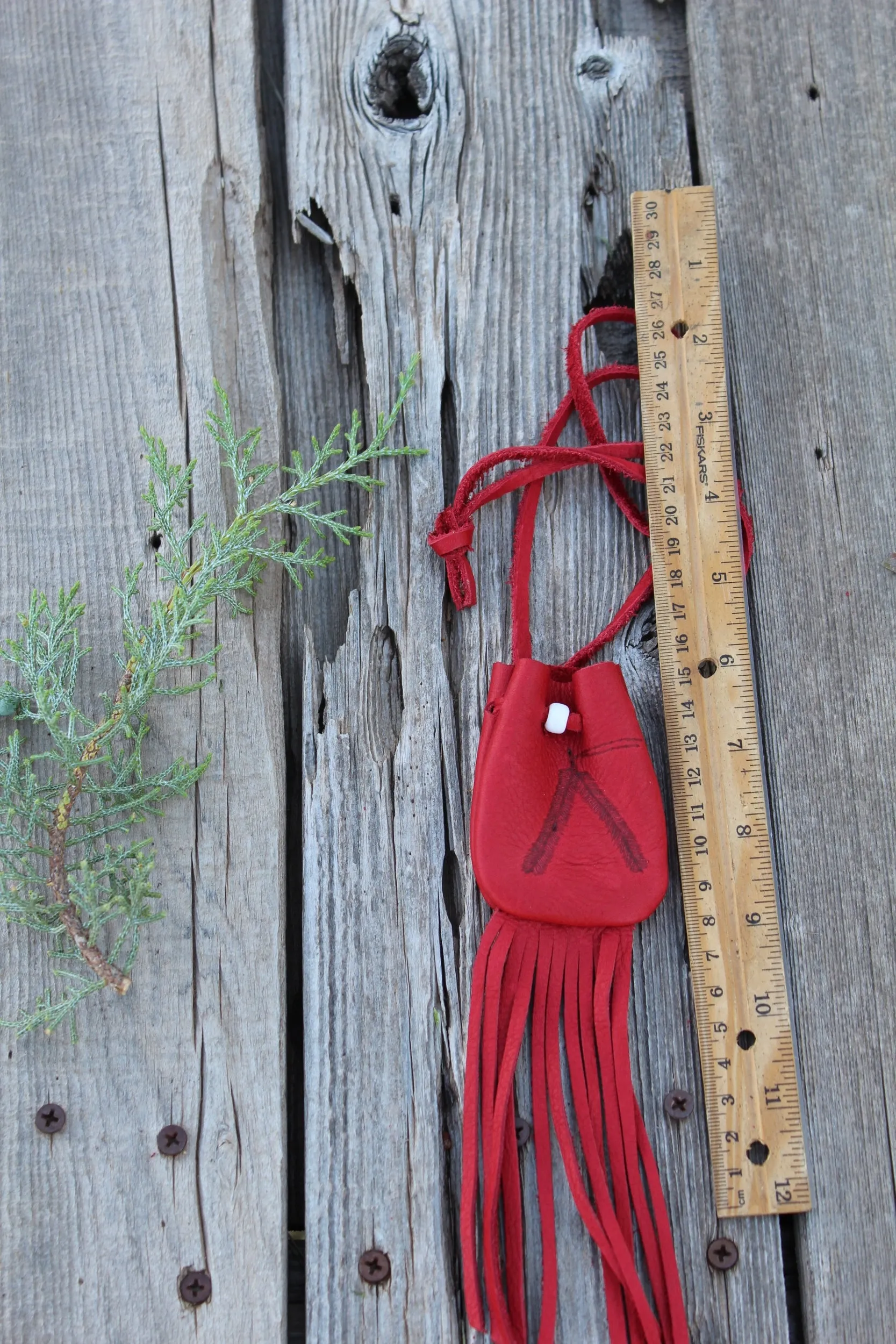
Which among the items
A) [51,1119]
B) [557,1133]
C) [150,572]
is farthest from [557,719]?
[51,1119]

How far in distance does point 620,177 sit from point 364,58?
52cm

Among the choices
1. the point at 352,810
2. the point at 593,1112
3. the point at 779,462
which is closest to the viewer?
the point at 593,1112

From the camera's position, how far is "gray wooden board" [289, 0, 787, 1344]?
1506 mm

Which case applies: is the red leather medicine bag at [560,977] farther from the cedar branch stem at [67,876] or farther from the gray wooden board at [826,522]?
the cedar branch stem at [67,876]

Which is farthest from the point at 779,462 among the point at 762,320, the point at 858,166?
the point at 858,166

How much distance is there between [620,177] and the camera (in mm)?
1810

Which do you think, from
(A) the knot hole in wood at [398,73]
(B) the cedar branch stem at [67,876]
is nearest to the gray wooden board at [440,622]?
(A) the knot hole in wood at [398,73]

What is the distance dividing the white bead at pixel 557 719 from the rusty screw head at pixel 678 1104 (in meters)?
0.60

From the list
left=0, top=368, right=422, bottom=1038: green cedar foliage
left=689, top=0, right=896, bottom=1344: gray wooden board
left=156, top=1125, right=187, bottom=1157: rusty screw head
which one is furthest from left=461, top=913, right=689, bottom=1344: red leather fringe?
left=0, top=368, right=422, bottom=1038: green cedar foliage

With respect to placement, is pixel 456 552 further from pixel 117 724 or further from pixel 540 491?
pixel 117 724

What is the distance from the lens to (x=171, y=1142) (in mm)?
1538

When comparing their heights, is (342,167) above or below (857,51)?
below

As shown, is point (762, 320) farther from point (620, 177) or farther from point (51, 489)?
point (51, 489)

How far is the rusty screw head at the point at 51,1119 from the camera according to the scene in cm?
155
